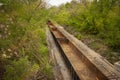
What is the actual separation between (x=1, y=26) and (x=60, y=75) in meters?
2.54

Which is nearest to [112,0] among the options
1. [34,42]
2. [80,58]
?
[80,58]

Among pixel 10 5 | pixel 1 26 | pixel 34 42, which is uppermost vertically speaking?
pixel 10 5

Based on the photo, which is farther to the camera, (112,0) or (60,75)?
(112,0)

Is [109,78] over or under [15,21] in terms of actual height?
under

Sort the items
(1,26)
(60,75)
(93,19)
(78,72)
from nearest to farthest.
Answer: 1. (1,26)
2. (78,72)
3. (60,75)
4. (93,19)

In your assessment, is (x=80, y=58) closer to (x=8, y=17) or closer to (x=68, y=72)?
(x=68, y=72)

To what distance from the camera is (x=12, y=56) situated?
4164 mm

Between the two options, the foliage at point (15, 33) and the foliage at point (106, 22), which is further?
the foliage at point (106, 22)

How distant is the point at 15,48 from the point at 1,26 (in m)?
0.75

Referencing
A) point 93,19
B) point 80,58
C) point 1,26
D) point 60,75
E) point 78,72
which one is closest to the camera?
point 1,26

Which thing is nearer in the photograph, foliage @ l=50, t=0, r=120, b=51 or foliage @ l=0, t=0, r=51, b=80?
foliage @ l=0, t=0, r=51, b=80

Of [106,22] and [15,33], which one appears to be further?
[106,22]

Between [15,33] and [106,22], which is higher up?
[15,33]

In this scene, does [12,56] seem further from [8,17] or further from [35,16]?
[35,16]
